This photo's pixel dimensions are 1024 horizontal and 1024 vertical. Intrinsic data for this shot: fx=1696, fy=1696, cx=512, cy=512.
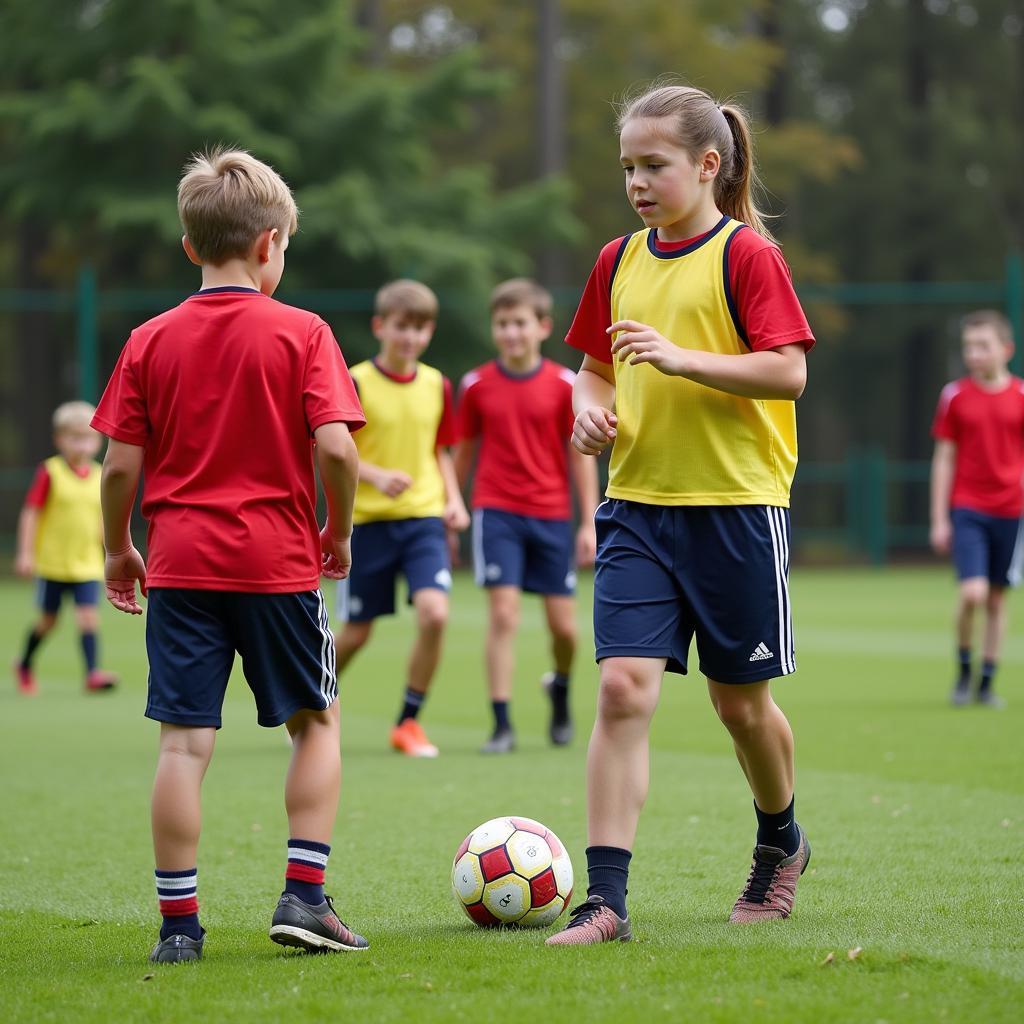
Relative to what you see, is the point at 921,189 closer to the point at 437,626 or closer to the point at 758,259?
the point at 437,626

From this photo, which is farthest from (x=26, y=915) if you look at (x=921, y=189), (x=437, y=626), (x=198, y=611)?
(x=921, y=189)

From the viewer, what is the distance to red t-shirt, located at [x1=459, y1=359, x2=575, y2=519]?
28.4 ft

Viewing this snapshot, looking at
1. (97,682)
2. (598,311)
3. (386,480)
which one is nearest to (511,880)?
(598,311)

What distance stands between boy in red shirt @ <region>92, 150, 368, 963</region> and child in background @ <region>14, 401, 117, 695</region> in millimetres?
7434

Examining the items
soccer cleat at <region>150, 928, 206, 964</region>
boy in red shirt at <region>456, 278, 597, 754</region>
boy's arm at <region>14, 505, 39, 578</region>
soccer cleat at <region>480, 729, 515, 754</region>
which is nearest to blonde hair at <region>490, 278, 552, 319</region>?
boy in red shirt at <region>456, 278, 597, 754</region>

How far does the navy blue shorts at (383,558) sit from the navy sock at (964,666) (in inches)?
135

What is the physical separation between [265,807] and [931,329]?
32.2 m

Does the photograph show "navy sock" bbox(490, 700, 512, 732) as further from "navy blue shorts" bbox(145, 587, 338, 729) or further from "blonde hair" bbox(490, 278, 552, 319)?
"navy blue shorts" bbox(145, 587, 338, 729)

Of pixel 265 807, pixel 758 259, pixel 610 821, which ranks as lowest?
pixel 265 807

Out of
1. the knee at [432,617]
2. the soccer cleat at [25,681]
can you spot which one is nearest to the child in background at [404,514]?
the knee at [432,617]

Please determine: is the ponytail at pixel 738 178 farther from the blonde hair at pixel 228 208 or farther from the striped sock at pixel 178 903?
the striped sock at pixel 178 903

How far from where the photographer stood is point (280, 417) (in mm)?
4102

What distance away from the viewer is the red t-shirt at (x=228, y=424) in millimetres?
4059

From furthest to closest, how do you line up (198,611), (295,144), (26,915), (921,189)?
(921,189)
(295,144)
(26,915)
(198,611)
